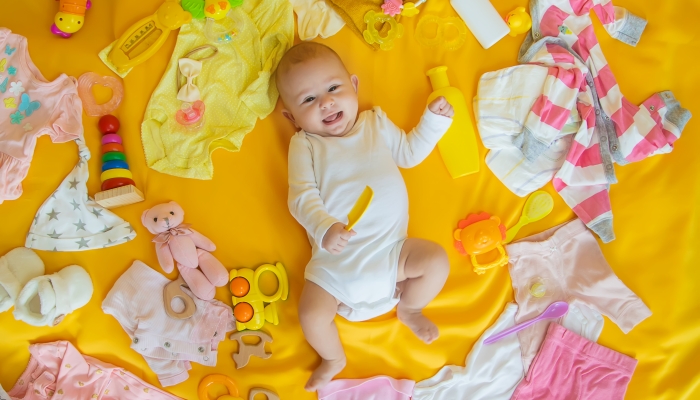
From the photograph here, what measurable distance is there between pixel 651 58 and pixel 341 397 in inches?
59.8

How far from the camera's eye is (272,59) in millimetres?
1694

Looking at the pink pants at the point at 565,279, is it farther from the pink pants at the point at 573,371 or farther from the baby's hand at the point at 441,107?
the baby's hand at the point at 441,107

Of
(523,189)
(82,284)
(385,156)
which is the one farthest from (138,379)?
(523,189)

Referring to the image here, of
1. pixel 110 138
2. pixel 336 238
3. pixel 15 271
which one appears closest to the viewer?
pixel 336 238

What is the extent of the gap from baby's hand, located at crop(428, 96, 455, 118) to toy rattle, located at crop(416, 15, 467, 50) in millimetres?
312

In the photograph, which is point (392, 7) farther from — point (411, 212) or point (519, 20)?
point (411, 212)

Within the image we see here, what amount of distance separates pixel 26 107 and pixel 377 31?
1.16 meters

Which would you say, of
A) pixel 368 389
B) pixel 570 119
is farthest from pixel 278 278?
pixel 570 119

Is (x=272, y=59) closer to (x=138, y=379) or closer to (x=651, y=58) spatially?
(x=138, y=379)

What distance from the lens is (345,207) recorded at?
1.54 m

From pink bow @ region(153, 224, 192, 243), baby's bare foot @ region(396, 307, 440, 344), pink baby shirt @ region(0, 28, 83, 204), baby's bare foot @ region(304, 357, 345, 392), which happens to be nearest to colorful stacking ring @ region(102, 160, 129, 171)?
pink baby shirt @ region(0, 28, 83, 204)

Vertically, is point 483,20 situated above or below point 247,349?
above

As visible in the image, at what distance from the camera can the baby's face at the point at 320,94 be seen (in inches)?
60.7

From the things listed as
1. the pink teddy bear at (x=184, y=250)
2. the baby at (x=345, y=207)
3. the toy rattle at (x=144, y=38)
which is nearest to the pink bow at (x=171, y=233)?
the pink teddy bear at (x=184, y=250)
